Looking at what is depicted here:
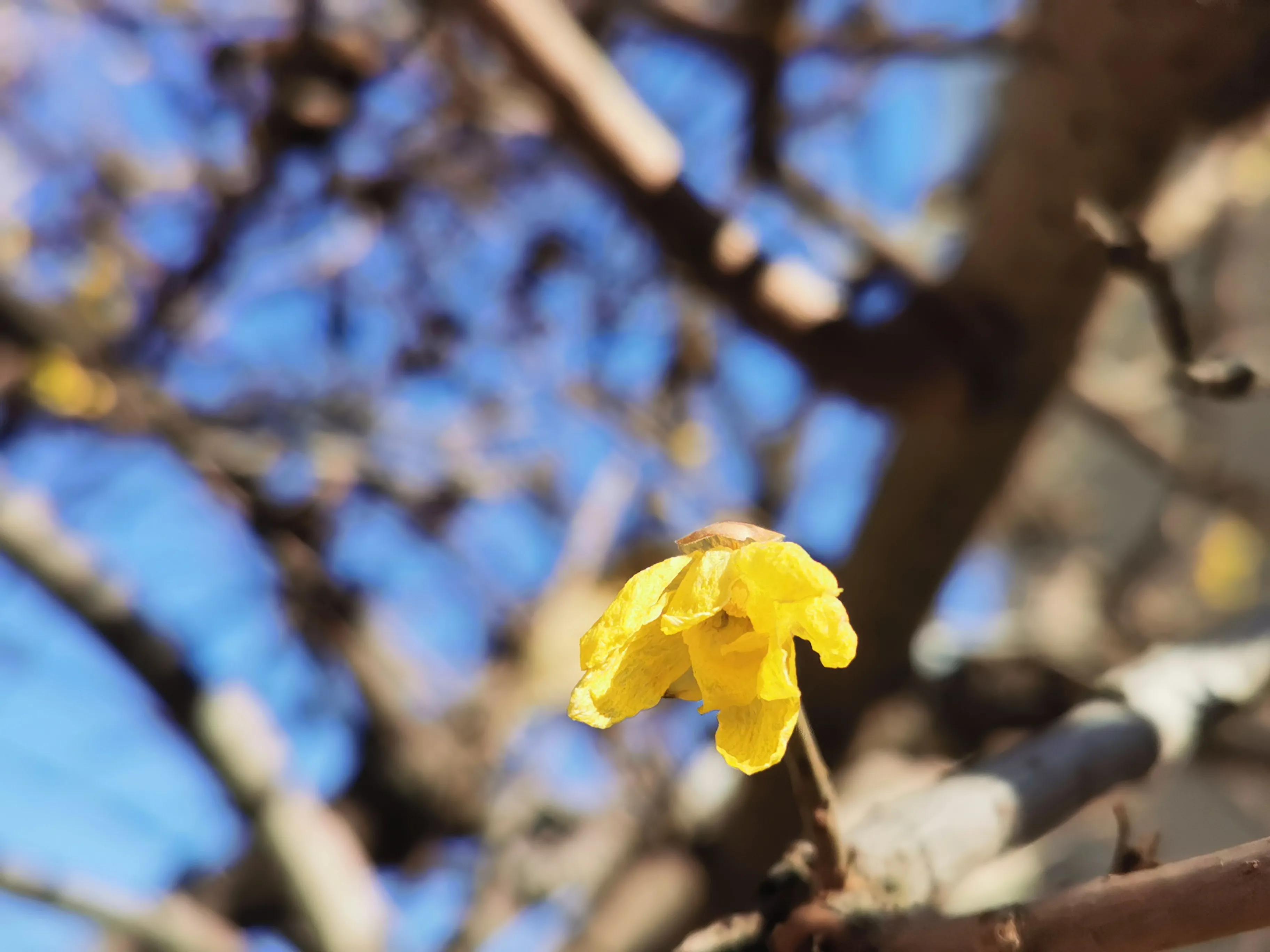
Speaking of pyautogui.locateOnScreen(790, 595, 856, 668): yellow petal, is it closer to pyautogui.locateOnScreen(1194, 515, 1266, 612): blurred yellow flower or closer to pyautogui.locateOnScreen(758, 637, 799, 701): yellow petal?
pyautogui.locateOnScreen(758, 637, 799, 701): yellow petal

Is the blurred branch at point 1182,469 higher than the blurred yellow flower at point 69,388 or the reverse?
the reverse

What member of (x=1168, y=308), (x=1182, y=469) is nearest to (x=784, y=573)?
(x=1168, y=308)

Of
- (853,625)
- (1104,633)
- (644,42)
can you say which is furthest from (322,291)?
(1104,633)

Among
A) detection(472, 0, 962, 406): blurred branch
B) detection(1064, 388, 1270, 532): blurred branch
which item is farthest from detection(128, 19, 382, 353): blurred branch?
detection(1064, 388, 1270, 532): blurred branch

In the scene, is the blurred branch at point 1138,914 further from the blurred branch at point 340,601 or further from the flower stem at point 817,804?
the blurred branch at point 340,601

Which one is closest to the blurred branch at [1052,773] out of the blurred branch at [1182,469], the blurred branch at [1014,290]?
the blurred branch at [1014,290]

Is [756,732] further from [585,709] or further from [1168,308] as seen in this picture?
[1168,308]
